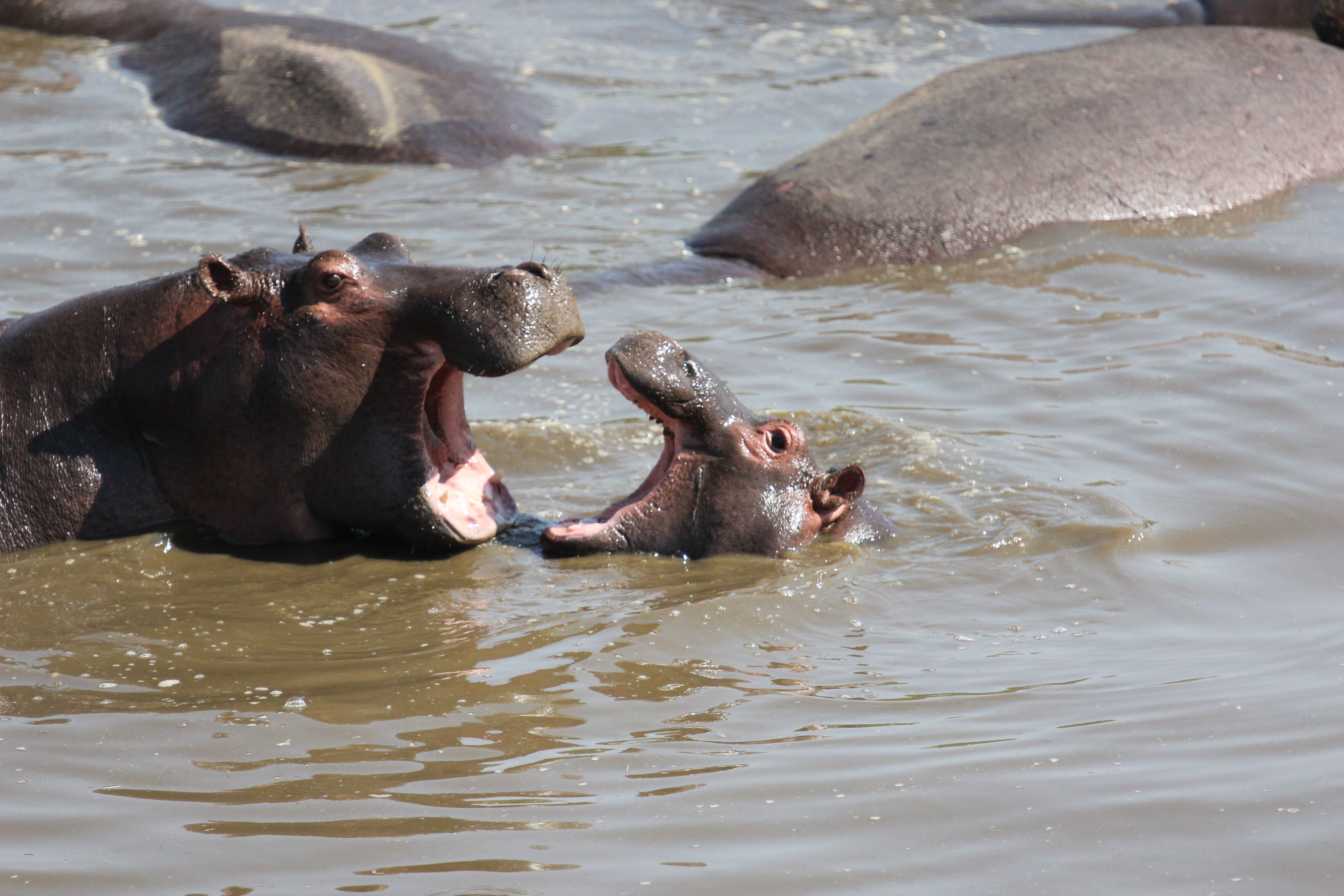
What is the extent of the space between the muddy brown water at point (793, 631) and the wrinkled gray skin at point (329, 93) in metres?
0.77

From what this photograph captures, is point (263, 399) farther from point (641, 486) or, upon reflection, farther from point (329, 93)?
point (329, 93)

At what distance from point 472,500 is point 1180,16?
33.6 feet

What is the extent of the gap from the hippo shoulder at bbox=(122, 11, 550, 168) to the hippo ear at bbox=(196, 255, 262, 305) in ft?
17.7

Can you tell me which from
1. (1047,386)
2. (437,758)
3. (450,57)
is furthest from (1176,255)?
(437,758)

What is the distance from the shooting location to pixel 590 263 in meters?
8.97

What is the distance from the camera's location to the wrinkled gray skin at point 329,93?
1038 cm

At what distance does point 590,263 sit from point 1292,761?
5746 mm

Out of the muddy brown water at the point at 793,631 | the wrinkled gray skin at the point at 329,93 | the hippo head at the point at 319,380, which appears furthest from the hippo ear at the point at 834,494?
the wrinkled gray skin at the point at 329,93

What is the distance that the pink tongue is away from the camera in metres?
5.25

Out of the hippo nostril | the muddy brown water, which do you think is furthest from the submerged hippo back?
the hippo nostril

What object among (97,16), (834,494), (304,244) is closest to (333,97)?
(97,16)

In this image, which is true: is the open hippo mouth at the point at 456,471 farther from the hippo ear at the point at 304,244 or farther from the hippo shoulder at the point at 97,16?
the hippo shoulder at the point at 97,16

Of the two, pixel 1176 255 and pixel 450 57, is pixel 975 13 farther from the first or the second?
pixel 1176 255

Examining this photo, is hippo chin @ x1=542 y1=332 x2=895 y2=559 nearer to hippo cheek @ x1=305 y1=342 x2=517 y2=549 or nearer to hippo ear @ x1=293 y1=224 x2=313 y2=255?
hippo cheek @ x1=305 y1=342 x2=517 y2=549
